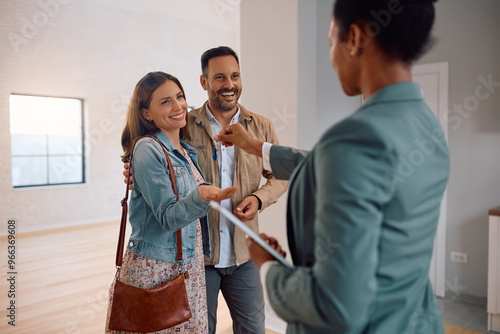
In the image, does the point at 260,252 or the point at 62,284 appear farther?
the point at 62,284

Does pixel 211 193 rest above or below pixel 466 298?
above

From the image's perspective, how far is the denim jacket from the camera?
1.47 meters

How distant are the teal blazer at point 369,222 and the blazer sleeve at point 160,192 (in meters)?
0.66

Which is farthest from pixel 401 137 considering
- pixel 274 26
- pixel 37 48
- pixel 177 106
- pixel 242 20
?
pixel 37 48

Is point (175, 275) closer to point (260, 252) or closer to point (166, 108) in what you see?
point (166, 108)

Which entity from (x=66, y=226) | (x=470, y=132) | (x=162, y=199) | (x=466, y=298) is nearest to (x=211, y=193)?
(x=162, y=199)

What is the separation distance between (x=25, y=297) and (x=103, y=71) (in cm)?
525

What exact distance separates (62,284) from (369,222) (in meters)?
4.52

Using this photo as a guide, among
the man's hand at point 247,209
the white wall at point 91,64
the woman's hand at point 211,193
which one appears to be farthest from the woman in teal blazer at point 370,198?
the white wall at point 91,64

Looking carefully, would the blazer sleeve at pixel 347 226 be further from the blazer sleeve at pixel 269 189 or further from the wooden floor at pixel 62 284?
the wooden floor at pixel 62 284

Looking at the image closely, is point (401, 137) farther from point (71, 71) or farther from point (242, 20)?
point (71, 71)

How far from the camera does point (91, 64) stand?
314 inches

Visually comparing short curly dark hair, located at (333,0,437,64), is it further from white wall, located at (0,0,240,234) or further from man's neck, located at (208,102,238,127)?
white wall, located at (0,0,240,234)

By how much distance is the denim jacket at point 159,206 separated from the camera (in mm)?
1469
